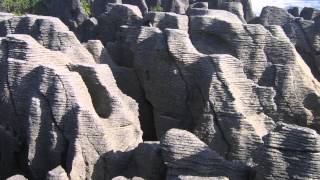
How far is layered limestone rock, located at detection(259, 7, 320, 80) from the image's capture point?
50.2ft

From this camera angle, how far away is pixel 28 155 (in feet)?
34.3

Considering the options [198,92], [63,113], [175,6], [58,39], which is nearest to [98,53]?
[58,39]

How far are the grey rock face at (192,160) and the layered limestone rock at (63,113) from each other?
1.27 metres

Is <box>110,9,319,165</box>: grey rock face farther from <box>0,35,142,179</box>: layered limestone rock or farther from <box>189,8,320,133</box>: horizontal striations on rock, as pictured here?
<box>0,35,142,179</box>: layered limestone rock

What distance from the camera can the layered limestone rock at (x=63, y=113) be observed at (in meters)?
10.0

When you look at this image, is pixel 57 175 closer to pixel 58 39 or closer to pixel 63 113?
pixel 63 113

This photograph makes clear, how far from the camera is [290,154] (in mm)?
8125

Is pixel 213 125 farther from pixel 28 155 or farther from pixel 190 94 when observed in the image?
pixel 28 155

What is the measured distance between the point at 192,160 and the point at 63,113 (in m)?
2.85

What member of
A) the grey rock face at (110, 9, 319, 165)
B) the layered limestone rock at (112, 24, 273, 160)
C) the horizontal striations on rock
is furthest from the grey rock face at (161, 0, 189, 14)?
the layered limestone rock at (112, 24, 273, 160)

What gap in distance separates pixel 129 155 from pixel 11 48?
3.45 m

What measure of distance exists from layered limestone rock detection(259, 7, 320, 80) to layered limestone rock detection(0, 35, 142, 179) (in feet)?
20.8

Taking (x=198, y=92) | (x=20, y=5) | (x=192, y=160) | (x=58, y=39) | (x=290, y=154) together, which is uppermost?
(x=58, y=39)

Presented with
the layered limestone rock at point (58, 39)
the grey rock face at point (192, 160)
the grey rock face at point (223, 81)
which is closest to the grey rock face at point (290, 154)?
the grey rock face at point (192, 160)
